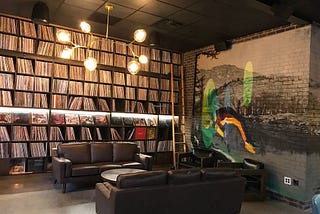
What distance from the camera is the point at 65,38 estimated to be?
374 cm

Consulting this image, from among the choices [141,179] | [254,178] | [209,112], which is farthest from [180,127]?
[141,179]

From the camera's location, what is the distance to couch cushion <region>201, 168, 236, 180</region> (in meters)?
3.27

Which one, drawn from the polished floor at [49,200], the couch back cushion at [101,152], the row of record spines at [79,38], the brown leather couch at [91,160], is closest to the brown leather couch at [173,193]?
the polished floor at [49,200]

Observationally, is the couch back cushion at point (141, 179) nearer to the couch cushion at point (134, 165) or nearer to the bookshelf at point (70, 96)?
the couch cushion at point (134, 165)

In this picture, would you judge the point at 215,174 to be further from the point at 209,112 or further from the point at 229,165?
the point at 209,112

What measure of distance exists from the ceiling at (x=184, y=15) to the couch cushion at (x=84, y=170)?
A: 106 inches

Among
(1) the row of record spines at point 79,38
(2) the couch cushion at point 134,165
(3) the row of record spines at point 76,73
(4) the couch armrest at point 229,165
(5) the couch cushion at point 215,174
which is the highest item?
(1) the row of record spines at point 79,38

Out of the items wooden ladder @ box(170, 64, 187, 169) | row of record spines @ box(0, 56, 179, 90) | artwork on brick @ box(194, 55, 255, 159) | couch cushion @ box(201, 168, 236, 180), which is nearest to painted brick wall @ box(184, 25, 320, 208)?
artwork on brick @ box(194, 55, 255, 159)

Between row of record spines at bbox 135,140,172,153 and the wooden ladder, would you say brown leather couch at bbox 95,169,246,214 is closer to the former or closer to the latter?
row of record spines at bbox 135,140,172,153

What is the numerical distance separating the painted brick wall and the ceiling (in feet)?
1.24

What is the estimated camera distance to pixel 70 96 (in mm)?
5789

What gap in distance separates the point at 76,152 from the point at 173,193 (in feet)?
8.41

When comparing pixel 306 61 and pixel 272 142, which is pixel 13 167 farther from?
pixel 306 61

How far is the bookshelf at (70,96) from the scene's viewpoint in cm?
518
